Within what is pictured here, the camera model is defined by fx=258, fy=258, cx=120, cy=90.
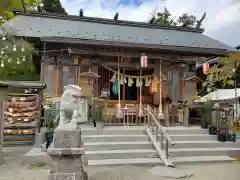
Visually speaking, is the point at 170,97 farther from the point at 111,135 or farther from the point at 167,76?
the point at 111,135

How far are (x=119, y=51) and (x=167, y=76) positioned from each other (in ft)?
9.23

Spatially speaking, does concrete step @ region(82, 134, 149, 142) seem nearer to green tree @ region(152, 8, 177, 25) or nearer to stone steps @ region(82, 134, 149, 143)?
stone steps @ region(82, 134, 149, 143)

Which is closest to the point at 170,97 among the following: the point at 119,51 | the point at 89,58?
the point at 119,51

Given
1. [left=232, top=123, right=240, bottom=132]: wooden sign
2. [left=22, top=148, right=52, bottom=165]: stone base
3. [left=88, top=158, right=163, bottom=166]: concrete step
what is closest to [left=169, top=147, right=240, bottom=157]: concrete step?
[left=88, top=158, right=163, bottom=166]: concrete step

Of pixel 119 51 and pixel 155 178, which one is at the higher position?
pixel 119 51

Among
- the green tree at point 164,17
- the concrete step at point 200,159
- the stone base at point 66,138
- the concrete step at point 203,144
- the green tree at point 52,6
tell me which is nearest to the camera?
the stone base at point 66,138

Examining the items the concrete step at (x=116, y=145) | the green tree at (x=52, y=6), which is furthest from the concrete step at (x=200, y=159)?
the green tree at (x=52, y=6)

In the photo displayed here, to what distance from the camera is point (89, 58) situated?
40.2 feet

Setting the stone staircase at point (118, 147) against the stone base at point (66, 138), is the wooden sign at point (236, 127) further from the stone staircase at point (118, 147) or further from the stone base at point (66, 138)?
the stone base at point (66, 138)

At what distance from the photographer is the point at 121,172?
6785mm

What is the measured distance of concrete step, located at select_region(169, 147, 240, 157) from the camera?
849cm

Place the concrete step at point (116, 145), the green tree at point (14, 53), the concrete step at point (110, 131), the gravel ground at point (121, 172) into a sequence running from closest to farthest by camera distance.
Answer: the gravel ground at point (121, 172) → the concrete step at point (116, 145) → the concrete step at point (110, 131) → the green tree at point (14, 53)

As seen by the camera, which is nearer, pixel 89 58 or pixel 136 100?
pixel 89 58

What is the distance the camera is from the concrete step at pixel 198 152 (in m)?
8.49
